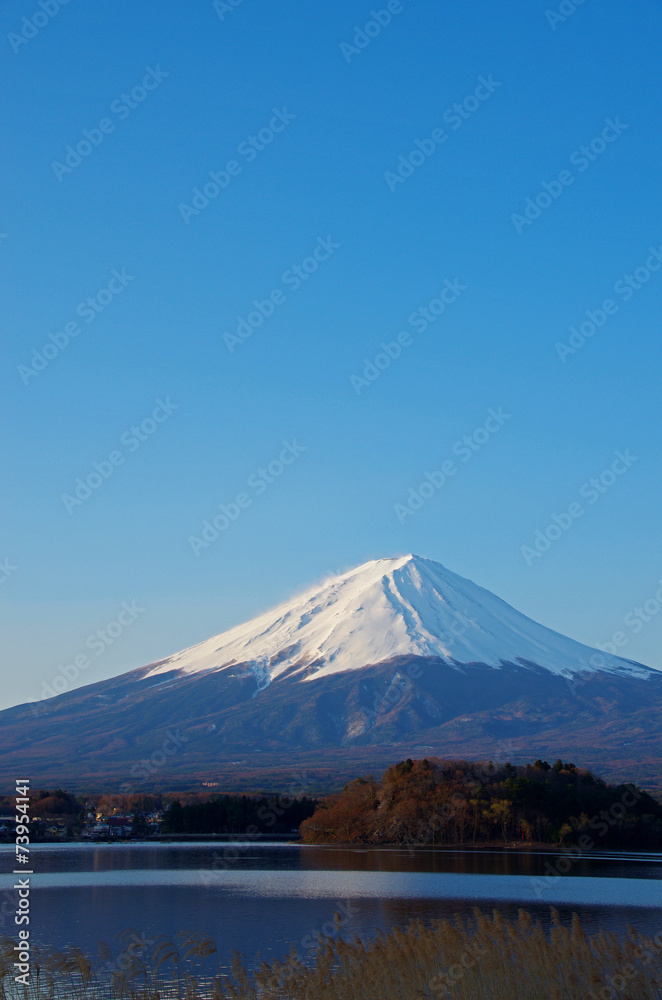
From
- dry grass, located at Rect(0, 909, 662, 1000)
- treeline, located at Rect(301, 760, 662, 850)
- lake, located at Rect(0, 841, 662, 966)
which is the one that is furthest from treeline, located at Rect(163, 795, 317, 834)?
dry grass, located at Rect(0, 909, 662, 1000)

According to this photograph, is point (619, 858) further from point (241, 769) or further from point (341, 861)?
point (241, 769)

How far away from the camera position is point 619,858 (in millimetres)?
60312

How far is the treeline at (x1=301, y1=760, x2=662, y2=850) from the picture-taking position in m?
69.6

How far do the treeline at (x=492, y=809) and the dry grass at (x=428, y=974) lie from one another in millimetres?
52203

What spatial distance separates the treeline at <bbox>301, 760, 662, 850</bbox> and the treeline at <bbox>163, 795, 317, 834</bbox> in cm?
1431

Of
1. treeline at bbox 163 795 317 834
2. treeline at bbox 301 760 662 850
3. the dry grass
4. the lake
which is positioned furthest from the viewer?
treeline at bbox 163 795 317 834

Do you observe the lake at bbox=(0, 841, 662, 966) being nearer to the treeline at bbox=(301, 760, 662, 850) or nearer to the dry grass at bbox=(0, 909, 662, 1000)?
the dry grass at bbox=(0, 909, 662, 1000)

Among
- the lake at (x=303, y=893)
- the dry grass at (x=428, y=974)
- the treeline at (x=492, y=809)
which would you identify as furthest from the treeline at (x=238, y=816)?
the dry grass at (x=428, y=974)

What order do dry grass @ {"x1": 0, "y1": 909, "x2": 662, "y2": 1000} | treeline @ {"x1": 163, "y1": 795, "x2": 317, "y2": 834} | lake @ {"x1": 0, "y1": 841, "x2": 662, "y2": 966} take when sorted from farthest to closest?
treeline @ {"x1": 163, "y1": 795, "x2": 317, "y2": 834}
lake @ {"x1": 0, "y1": 841, "x2": 662, "y2": 966}
dry grass @ {"x1": 0, "y1": 909, "x2": 662, "y2": 1000}

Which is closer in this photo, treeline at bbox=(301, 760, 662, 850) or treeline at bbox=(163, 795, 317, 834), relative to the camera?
treeline at bbox=(301, 760, 662, 850)

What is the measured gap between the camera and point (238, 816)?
95.4 metres

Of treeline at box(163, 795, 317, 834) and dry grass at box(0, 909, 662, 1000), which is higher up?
dry grass at box(0, 909, 662, 1000)

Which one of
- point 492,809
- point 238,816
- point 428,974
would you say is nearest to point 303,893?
point 428,974

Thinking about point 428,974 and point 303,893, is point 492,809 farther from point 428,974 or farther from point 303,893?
point 428,974
